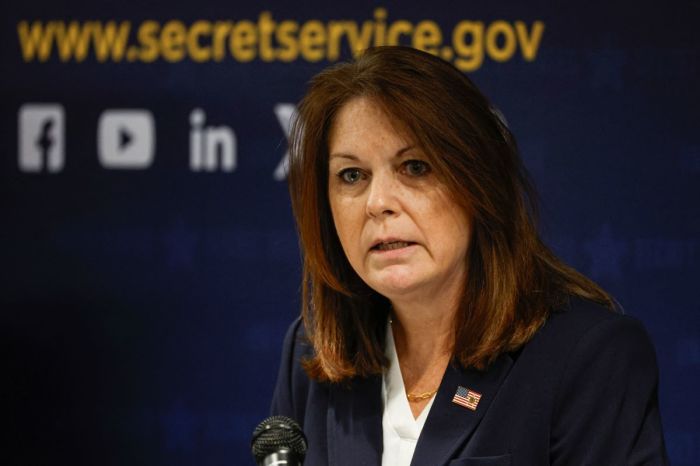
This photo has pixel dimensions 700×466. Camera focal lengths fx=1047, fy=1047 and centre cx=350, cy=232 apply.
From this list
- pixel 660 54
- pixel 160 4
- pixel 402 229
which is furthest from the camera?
pixel 160 4

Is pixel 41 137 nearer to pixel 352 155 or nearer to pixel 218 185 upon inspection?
pixel 218 185

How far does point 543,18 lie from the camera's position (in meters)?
2.93

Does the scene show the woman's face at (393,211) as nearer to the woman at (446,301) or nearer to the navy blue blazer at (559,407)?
the woman at (446,301)

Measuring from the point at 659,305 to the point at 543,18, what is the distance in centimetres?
86

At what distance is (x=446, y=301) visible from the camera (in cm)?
194

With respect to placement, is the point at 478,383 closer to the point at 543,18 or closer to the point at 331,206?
the point at 331,206

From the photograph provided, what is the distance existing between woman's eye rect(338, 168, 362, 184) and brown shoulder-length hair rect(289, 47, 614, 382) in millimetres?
79

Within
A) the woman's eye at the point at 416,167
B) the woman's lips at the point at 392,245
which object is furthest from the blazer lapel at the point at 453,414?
the woman's eye at the point at 416,167

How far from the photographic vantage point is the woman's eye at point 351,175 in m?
1.88

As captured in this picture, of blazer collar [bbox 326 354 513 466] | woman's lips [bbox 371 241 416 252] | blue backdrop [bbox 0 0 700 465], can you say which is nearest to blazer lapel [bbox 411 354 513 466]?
blazer collar [bbox 326 354 513 466]

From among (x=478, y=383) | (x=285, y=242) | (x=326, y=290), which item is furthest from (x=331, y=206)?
(x=285, y=242)

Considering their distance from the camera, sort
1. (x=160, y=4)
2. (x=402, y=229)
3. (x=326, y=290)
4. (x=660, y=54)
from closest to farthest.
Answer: (x=402, y=229) < (x=326, y=290) < (x=660, y=54) < (x=160, y=4)

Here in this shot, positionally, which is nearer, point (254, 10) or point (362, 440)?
point (362, 440)

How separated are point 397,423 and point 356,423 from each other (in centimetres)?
8
